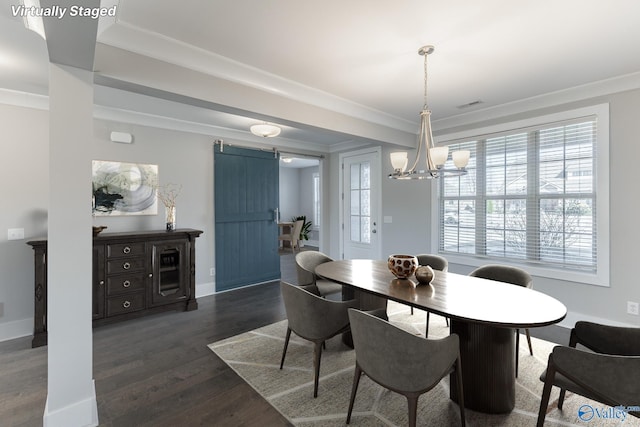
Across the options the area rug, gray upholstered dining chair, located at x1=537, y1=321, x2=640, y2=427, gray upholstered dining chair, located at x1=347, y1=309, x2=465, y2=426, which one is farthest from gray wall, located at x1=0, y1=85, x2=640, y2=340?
gray upholstered dining chair, located at x1=347, y1=309, x2=465, y2=426

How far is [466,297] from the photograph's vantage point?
1924 millimetres

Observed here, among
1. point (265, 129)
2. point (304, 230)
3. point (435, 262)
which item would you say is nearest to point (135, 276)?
point (265, 129)

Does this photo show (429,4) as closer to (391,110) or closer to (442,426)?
(391,110)

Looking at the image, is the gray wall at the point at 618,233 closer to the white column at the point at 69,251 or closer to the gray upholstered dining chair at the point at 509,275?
the gray upholstered dining chair at the point at 509,275

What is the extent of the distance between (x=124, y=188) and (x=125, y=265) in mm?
1009

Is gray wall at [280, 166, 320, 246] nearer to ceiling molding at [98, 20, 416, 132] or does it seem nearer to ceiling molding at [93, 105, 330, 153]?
ceiling molding at [93, 105, 330, 153]

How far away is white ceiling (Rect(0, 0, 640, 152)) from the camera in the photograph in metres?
1.88

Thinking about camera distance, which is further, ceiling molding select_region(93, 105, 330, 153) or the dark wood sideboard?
ceiling molding select_region(93, 105, 330, 153)

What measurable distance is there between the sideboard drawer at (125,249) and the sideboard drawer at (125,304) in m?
0.47

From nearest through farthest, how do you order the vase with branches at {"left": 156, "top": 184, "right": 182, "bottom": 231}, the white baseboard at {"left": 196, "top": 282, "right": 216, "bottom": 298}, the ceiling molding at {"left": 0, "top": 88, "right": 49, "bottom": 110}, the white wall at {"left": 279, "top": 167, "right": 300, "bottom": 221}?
the ceiling molding at {"left": 0, "top": 88, "right": 49, "bottom": 110} < the vase with branches at {"left": 156, "top": 184, "right": 182, "bottom": 231} < the white baseboard at {"left": 196, "top": 282, "right": 216, "bottom": 298} < the white wall at {"left": 279, "top": 167, "right": 300, "bottom": 221}

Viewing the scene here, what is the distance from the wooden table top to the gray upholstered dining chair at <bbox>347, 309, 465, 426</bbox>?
22 cm

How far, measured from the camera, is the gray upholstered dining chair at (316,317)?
206cm

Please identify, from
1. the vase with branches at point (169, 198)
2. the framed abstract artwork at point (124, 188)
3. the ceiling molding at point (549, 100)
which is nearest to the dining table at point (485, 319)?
the ceiling molding at point (549, 100)

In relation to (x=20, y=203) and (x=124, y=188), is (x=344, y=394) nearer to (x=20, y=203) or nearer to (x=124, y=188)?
(x=124, y=188)
